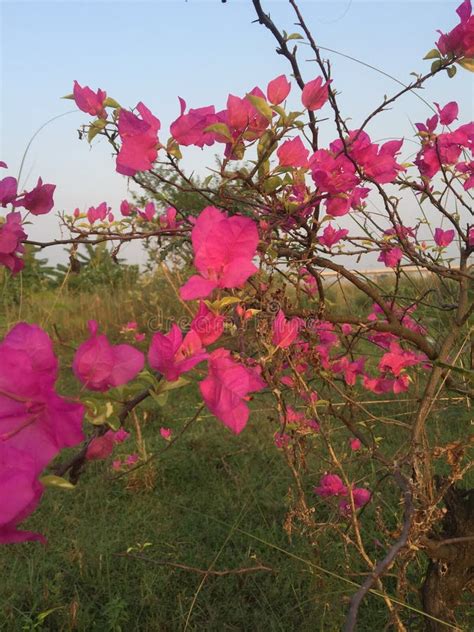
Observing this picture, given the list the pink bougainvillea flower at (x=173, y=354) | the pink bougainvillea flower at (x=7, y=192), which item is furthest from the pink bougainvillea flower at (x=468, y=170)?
the pink bougainvillea flower at (x=173, y=354)

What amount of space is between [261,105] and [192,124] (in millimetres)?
104

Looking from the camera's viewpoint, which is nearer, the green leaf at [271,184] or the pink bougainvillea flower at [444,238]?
the green leaf at [271,184]

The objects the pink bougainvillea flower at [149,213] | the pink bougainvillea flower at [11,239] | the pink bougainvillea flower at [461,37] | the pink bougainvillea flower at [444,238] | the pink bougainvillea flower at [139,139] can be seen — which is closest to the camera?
the pink bougainvillea flower at [139,139]

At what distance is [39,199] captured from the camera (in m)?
1.02

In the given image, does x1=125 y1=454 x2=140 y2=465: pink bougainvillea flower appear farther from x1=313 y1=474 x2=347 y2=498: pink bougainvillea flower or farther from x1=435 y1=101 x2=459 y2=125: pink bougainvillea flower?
x1=435 y1=101 x2=459 y2=125: pink bougainvillea flower

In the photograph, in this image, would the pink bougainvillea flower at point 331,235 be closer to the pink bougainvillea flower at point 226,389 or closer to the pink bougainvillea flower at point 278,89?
the pink bougainvillea flower at point 278,89

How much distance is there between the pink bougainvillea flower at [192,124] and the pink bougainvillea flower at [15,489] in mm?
524

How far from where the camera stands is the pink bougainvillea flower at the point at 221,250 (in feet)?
1.80

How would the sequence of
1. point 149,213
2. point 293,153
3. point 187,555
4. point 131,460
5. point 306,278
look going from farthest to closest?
point 131,460
point 187,555
point 306,278
point 149,213
point 293,153

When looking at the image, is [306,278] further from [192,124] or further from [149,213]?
[192,124]

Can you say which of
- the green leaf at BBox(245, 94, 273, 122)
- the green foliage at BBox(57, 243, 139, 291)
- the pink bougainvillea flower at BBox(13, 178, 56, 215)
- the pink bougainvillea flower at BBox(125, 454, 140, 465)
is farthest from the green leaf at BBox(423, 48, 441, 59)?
the green foliage at BBox(57, 243, 139, 291)

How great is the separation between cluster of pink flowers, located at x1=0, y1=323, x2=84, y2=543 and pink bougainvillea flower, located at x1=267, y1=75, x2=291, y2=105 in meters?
0.53

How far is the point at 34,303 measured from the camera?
20.2 ft

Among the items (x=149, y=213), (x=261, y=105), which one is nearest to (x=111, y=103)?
(x=261, y=105)
